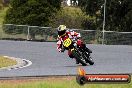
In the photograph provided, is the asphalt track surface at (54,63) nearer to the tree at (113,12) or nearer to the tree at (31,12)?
the tree at (31,12)

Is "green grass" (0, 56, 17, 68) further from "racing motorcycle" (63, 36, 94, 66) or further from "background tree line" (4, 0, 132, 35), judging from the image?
"background tree line" (4, 0, 132, 35)

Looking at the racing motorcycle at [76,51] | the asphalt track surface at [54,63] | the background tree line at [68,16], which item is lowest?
the background tree line at [68,16]

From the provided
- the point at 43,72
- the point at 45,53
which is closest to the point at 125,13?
the point at 45,53

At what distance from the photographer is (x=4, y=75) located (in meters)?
17.4

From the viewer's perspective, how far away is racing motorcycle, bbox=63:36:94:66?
828 inches

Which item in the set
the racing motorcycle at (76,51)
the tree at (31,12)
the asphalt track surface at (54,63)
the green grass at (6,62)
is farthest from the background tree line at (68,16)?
the racing motorcycle at (76,51)

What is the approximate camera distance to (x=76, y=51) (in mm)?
21688

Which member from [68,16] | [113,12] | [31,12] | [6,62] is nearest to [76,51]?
[6,62]

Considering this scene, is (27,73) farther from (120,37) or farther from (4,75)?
(120,37)

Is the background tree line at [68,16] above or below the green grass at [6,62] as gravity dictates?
below

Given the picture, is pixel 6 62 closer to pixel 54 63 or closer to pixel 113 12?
pixel 54 63

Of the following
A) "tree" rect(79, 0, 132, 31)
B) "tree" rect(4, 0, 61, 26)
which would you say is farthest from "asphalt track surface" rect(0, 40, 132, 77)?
"tree" rect(79, 0, 132, 31)

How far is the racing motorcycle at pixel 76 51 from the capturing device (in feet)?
69.0

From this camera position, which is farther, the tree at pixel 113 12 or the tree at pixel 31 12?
the tree at pixel 113 12
